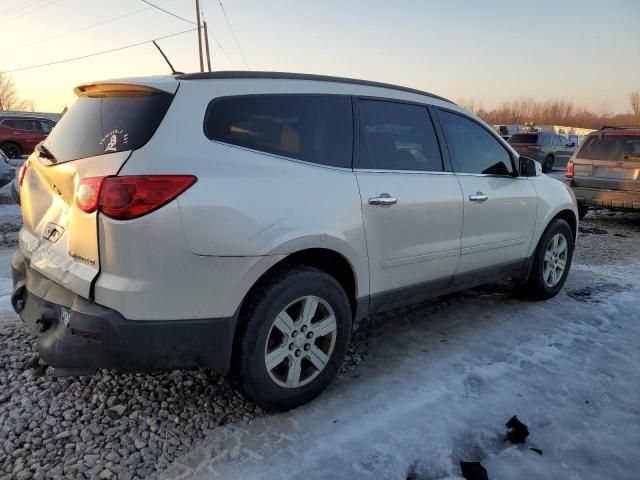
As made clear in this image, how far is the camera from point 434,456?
2473mm

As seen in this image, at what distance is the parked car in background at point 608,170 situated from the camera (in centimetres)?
837

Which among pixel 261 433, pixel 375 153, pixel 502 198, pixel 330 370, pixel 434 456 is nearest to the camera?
pixel 434 456

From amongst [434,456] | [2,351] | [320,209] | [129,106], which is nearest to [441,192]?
[320,209]

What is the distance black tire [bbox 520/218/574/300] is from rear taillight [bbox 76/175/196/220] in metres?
3.57

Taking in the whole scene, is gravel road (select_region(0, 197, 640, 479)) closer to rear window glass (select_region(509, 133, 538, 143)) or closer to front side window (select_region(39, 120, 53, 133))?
front side window (select_region(39, 120, 53, 133))

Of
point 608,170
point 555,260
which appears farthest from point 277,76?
point 608,170

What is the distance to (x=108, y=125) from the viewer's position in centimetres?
259

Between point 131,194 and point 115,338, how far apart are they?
65 centimetres

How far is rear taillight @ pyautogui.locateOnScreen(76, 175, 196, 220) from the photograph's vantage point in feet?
7.30

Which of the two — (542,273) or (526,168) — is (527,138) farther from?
(526,168)

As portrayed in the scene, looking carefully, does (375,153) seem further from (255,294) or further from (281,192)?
(255,294)

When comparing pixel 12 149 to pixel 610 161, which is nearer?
pixel 610 161

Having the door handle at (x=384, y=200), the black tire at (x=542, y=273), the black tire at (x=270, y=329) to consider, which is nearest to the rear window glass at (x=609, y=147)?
the black tire at (x=542, y=273)

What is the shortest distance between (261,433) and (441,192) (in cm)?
195
